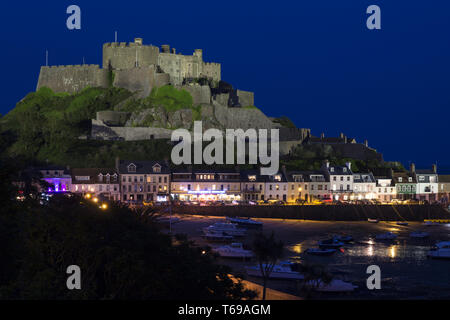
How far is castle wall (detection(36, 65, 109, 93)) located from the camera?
9138cm

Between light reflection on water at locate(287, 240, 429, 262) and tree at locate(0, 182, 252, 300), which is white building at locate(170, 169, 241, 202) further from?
tree at locate(0, 182, 252, 300)

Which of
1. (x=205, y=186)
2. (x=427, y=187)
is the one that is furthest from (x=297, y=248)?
(x=427, y=187)

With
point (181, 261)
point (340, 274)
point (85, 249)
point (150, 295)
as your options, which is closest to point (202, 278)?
point (181, 261)

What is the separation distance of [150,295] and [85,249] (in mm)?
2489

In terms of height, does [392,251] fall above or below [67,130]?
below

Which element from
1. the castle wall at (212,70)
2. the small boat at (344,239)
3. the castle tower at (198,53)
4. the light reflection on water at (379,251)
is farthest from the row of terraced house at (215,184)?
the castle wall at (212,70)

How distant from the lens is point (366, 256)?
40.8m

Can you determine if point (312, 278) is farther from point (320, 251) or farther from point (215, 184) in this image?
point (215, 184)

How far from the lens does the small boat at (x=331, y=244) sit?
42469 millimetres

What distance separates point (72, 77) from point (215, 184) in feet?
119

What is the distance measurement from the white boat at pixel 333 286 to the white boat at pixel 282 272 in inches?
88.3

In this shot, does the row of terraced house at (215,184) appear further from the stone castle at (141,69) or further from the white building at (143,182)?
the stone castle at (141,69)
